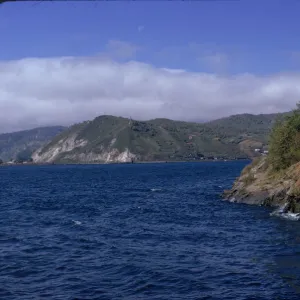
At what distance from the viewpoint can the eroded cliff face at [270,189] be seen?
197ft

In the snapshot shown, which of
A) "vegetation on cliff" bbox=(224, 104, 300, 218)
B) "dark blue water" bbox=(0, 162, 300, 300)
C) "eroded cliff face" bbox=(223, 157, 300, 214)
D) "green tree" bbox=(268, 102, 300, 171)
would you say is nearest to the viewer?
"dark blue water" bbox=(0, 162, 300, 300)

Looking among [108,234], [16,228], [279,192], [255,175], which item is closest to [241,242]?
[108,234]

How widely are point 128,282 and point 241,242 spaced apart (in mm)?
14681

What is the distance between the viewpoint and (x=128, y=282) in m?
29.4

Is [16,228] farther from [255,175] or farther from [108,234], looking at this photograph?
[255,175]

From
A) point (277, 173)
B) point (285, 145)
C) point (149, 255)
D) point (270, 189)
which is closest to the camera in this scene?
point (149, 255)

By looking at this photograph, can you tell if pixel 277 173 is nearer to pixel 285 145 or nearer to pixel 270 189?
pixel 285 145

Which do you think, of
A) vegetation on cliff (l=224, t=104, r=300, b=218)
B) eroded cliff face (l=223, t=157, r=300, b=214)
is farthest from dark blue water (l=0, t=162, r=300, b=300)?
vegetation on cliff (l=224, t=104, r=300, b=218)

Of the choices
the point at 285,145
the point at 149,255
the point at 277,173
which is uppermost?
the point at 285,145

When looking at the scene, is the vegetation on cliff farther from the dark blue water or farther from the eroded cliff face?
the dark blue water

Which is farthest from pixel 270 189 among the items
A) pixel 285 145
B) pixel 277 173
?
pixel 285 145

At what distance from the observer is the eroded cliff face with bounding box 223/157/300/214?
197 feet

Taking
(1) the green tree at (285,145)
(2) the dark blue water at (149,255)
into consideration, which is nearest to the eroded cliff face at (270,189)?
(1) the green tree at (285,145)

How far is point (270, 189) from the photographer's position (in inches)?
2778
